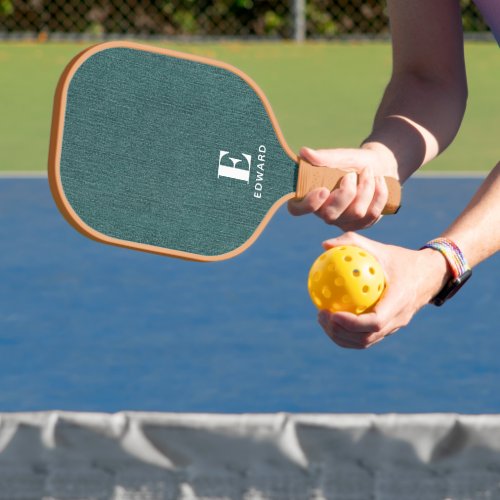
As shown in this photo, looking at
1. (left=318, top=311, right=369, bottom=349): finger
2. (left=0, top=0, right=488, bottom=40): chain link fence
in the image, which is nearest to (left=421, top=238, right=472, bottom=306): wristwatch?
(left=318, top=311, right=369, bottom=349): finger

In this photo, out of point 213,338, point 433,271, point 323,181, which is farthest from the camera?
point 213,338

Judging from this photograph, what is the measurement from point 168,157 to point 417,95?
1.74 feet

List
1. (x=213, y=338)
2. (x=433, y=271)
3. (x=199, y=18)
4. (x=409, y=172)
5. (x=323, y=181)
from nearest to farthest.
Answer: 1. (x=433, y=271)
2. (x=323, y=181)
3. (x=409, y=172)
4. (x=213, y=338)
5. (x=199, y=18)

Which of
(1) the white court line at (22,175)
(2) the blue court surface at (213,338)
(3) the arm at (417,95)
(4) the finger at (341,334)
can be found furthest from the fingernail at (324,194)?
(1) the white court line at (22,175)

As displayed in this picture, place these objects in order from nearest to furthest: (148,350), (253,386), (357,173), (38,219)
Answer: (357,173), (253,386), (148,350), (38,219)

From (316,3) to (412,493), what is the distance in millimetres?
11125

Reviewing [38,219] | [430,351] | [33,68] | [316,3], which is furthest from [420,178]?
[316,3]

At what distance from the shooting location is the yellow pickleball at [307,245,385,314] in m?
2.09

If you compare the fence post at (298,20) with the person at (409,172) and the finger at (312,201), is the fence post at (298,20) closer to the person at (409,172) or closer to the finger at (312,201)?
the person at (409,172)

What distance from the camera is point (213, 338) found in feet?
15.4

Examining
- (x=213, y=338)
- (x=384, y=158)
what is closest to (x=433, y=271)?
(x=384, y=158)

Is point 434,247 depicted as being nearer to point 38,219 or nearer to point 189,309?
point 189,309

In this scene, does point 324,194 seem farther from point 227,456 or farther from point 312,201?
point 227,456

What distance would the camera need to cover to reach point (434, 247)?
7.08 ft
